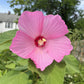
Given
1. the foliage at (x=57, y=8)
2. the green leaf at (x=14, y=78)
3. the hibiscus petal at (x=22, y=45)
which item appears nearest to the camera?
the hibiscus petal at (x=22, y=45)

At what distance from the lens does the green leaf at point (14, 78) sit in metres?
0.47

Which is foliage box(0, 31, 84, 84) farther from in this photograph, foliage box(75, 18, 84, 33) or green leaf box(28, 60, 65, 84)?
foliage box(75, 18, 84, 33)

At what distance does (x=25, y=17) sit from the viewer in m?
0.37

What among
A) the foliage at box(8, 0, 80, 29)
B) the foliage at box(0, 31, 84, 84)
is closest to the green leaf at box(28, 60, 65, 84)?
the foliage at box(0, 31, 84, 84)

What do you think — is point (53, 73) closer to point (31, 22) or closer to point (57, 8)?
point (31, 22)

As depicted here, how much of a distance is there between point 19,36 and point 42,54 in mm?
87

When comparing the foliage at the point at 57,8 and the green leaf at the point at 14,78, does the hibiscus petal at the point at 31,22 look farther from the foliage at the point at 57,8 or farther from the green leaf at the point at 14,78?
the foliage at the point at 57,8

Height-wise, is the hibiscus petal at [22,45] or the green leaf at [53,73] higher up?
the hibiscus petal at [22,45]

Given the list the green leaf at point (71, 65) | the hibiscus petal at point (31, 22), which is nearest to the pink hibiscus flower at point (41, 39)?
the hibiscus petal at point (31, 22)

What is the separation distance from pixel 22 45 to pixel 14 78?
0.17 m

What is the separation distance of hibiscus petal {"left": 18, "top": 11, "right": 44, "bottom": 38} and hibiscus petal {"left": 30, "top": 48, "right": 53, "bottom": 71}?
5cm

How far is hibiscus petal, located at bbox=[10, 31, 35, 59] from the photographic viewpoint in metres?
0.35

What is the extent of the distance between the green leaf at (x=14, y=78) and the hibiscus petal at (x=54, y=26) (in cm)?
19

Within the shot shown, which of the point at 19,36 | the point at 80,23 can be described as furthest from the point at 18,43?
the point at 80,23
